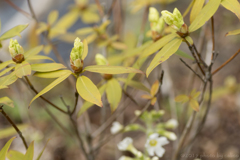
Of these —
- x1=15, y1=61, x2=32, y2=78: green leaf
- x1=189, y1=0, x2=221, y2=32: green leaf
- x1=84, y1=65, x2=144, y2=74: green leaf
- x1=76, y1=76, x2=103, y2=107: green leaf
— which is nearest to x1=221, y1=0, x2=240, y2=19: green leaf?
x1=189, y1=0, x2=221, y2=32: green leaf

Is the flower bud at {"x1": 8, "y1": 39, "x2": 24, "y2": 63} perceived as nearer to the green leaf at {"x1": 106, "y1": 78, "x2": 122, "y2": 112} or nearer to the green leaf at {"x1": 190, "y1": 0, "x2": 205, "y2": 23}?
the green leaf at {"x1": 106, "y1": 78, "x2": 122, "y2": 112}

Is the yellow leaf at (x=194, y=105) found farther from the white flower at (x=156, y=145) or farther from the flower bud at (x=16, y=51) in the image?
the flower bud at (x=16, y=51)

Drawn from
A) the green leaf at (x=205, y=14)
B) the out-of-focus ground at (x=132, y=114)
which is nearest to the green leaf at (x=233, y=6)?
the green leaf at (x=205, y=14)

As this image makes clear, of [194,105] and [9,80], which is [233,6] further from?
[9,80]

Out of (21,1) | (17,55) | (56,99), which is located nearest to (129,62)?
(17,55)

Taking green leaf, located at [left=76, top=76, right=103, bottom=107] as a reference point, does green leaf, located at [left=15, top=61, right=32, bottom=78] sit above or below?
above

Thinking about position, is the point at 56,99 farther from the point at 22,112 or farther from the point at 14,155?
the point at 14,155
